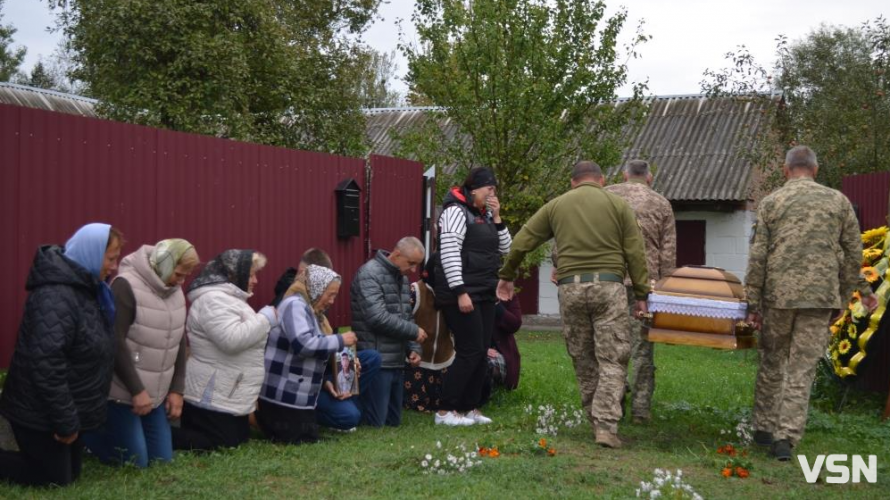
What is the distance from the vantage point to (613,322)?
693 centimetres

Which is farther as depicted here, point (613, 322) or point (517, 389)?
point (517, 389)

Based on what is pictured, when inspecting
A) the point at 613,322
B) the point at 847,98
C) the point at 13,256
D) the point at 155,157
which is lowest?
the point at 613,322

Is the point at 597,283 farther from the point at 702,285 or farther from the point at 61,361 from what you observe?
the point at 61,361

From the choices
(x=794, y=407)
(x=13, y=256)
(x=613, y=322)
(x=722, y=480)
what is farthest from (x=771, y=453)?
(x=13, y=256)

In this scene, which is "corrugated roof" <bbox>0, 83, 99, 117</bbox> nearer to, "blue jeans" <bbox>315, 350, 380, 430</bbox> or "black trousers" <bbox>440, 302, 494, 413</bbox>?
"black trousers" <bbox>440, 302, 494, 413</bbox>

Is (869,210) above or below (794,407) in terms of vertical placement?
above

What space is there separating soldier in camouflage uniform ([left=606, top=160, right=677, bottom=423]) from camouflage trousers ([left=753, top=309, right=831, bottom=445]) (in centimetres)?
111

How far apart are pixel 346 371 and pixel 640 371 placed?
7.67ft

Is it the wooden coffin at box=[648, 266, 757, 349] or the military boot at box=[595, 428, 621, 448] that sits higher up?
the wooden coffin at box=[648, 266, 757, 349]

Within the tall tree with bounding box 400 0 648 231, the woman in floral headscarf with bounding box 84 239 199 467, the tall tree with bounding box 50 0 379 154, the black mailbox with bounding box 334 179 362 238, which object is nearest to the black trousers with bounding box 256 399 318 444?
the woman in floral headscarf with bounding box 84 239 199 467

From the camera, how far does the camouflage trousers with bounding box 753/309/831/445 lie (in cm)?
655

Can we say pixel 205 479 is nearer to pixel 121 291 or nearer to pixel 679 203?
pixel 121 291

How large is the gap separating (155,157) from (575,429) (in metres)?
3.62

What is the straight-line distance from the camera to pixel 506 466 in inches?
237
